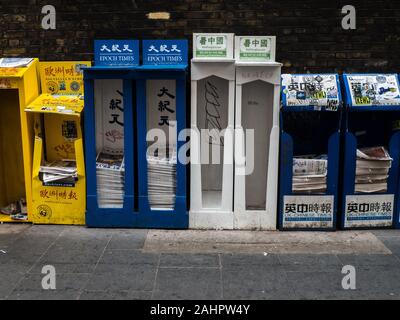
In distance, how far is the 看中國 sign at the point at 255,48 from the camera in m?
5.44

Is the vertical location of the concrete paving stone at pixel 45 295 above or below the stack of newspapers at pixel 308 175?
below

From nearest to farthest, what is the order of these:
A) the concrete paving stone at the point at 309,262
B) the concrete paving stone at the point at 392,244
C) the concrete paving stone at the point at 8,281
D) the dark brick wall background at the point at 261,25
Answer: the concrete paving stone at the point at 8,281, the concrete paving stone at the point at 309,262, the concrete paving stone at the point at 392,244, the dark brick wall background at the point at 261,25

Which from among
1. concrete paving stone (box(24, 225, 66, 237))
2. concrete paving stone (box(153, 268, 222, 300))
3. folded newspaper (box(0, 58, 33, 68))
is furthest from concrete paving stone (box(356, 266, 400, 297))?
folded newspaper (box(0, 58, 33, 68))

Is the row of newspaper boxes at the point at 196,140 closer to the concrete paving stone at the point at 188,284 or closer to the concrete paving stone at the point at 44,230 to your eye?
the concrete paving stone at the point at 44,230

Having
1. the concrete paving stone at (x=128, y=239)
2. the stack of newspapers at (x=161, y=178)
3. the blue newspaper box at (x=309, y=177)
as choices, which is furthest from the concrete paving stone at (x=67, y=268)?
the blue newspaper box at (x=309, y=177)

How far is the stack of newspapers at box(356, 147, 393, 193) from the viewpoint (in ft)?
18.2

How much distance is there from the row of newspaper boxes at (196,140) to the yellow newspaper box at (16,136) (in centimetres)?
3

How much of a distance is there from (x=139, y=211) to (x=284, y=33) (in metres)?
3.08

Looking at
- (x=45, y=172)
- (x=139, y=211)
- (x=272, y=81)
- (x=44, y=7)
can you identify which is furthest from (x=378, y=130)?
(x=44, y=7)

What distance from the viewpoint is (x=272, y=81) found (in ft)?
17.8

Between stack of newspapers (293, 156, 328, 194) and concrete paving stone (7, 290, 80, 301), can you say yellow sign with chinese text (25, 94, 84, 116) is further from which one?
stack of newspapers (293, 156, 328, 194)

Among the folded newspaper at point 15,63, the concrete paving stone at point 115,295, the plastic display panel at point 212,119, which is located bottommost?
the concrete paving stone at point 115,295

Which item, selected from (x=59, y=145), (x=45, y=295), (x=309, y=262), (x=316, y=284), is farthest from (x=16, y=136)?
(x=316, y=284)

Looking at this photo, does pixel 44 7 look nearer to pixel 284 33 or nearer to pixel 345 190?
pixel 284 33
